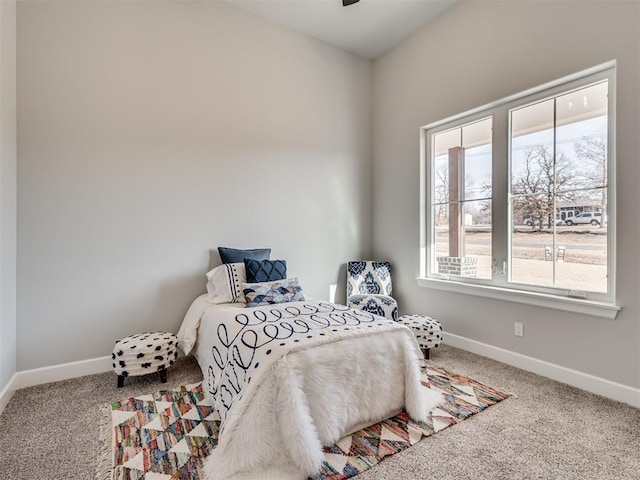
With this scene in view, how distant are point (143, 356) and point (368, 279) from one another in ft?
7.73

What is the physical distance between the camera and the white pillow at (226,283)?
9.16 feet

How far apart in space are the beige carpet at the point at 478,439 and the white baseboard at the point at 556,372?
3.2 inches

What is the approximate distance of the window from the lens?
92.7 inches

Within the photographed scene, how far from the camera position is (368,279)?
149 inches

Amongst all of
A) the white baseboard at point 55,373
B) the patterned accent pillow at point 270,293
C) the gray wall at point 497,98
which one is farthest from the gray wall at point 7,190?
the gray wall at point 497,98

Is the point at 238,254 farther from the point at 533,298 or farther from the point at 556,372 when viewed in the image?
the point at 556,372

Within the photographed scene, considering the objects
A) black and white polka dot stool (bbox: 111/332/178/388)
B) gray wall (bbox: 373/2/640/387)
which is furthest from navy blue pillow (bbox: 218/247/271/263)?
gray wall (bbox: 373/2/640/387)

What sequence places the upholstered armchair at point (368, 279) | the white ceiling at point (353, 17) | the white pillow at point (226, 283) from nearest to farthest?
the white pillow at point (226, 283)
the white ceiling at point (353, 17)
the upholstered armchair at point (368, 279)

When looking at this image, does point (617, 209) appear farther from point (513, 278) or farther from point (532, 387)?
point (532, 387)

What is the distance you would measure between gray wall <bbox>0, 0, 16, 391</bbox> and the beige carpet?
14.3 inches

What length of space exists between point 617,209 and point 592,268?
1.45 feet

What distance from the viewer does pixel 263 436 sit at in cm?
155

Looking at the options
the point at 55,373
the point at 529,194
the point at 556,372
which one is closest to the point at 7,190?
the point at 55,373

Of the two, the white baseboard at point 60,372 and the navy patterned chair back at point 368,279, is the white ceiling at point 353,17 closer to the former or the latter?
the navy patterned chair back at point 368,279
